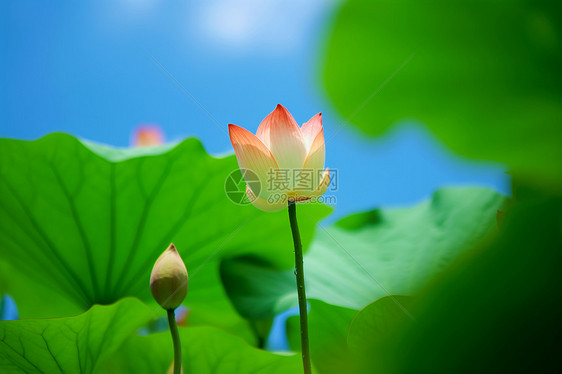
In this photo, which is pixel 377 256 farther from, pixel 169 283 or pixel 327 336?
pixel 169 283

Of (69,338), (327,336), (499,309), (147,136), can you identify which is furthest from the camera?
(147,136)

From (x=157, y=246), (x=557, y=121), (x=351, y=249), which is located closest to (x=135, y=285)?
(x=157, y=246)

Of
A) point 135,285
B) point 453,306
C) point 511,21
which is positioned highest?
point 511,21

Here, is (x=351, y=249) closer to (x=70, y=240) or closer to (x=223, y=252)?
(x=223, y=252)

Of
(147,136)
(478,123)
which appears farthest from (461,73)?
(147,136)

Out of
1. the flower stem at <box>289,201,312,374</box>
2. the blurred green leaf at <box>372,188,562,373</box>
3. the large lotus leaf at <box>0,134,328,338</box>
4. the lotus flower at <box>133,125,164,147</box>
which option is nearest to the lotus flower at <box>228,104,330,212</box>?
the flower stem at <box>289,201,312,374</box>

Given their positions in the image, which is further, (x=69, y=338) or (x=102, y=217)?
(x=102, y=217)

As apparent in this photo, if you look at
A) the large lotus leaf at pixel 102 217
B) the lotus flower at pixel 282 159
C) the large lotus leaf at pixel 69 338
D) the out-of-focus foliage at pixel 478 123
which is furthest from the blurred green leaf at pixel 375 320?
the large lotus leaf at pixel 102 217

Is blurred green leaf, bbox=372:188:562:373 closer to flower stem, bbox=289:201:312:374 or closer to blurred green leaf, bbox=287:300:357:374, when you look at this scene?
flower stem, bbox=289:201:312:374
